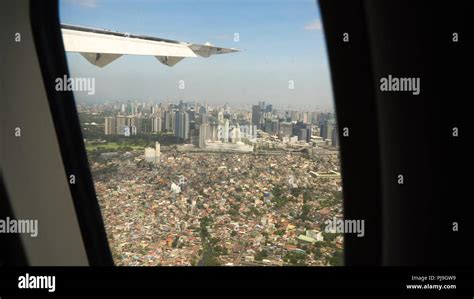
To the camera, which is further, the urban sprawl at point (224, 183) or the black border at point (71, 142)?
the black border at point (71, 142)

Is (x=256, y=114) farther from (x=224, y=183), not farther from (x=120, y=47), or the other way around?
(x=120, y=47)

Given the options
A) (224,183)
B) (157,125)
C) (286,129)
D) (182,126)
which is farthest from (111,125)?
(286,129)

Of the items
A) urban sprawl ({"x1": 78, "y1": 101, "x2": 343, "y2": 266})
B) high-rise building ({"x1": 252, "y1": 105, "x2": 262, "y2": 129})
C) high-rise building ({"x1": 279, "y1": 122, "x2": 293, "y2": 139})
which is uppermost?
high-rise building ({"x1": 252, "y1": 105, "x2": 262, "y2": 129})

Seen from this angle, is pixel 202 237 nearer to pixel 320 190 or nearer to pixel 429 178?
pixel 320 190

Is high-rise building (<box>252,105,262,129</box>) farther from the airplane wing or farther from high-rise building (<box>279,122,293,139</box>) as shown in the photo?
the airplane wing

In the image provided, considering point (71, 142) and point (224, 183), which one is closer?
point (224, 183)

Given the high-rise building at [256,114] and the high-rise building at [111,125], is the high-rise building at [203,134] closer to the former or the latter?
the high-rise building at [256,114]

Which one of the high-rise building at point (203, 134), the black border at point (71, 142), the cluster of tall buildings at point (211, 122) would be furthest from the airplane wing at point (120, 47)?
the high-rise building at point (203, 134)

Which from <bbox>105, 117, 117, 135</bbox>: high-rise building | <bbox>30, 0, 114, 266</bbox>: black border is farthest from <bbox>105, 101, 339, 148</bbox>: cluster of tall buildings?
<bbox>30, 0, 114, 266</bbox>: black border
